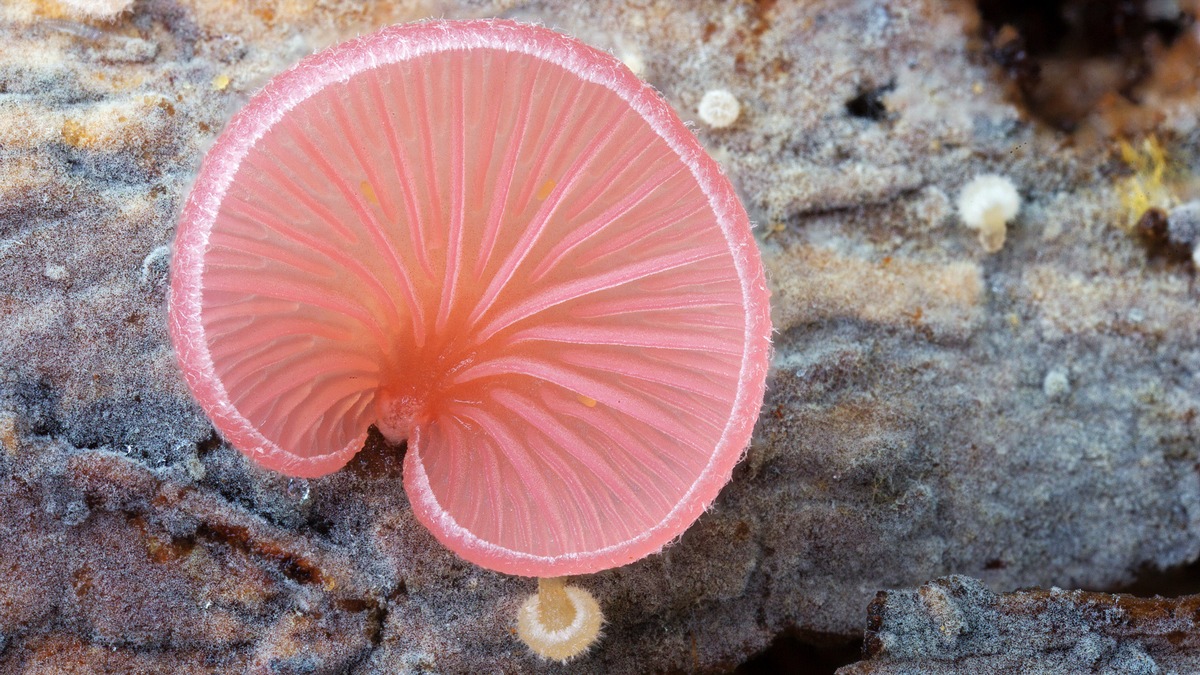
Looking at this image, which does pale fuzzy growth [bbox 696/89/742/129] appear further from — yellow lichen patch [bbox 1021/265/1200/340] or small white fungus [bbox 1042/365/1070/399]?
small white fungus [bbox 1042/365/1070/399]

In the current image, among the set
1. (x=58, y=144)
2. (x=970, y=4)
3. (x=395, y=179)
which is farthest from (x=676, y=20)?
(x=58, y=144)

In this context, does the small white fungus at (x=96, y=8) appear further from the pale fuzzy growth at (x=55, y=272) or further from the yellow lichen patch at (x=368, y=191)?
the yellow lichen patch at (x=368, y=191)

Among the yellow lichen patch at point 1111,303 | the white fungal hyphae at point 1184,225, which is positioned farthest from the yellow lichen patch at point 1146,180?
the yellow lichen patch at point 1111,303

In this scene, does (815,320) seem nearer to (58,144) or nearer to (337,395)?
(337,395)

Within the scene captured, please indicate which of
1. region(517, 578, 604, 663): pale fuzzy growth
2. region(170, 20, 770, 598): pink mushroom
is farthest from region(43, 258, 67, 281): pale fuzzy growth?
region(517, 578, 604, 663): pale fuzzy growth

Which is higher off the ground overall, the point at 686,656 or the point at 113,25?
the point at 113,25

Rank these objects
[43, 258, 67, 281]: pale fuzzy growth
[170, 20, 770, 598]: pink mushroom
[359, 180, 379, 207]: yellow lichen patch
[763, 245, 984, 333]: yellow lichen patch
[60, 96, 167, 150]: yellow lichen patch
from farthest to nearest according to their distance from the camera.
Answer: [763, 245, 984, 333]: yellow lichen patch
[60, 96, 167, 150]: yellow lichen patch
[43, 258, 67, 281]: pale fuzzy growth
[359, 180, 379, 207]: yellow lichen patch
[170, 20, 770, 598]: pink mushroom

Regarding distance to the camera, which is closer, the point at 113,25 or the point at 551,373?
the point at 551,373
